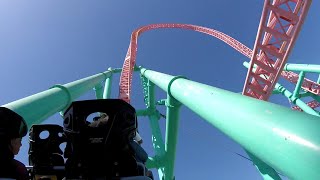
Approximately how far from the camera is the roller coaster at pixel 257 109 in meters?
1.50

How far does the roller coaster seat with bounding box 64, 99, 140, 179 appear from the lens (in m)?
2.13

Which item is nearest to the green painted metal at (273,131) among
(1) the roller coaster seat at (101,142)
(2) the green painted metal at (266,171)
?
(1) the roller coaster seat at (101,142)

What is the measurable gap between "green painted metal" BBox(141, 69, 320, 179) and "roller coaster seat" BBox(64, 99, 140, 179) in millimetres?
784

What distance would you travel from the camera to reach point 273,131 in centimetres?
170

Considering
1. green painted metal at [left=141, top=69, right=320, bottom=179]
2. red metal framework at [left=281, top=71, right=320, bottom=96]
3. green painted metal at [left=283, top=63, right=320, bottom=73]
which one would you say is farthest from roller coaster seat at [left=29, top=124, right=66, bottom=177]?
red metal framework at [left=281, top=71, right=320, bottom=96]

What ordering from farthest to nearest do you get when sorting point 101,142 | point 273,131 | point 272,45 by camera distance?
point 272,45 < point 101,142 < point 273,131

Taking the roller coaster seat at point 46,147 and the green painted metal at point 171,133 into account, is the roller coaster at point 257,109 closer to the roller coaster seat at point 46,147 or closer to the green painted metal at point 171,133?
the green painted metal at point 171,133

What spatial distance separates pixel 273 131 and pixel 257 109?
1.15 ft

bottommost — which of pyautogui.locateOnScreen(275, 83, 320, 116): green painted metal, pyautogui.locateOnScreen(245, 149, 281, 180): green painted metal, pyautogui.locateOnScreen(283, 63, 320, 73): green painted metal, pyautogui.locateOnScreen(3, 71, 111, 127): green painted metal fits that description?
pyautogui.locateOnScreen(245, 149, 281, 180): green painted metal

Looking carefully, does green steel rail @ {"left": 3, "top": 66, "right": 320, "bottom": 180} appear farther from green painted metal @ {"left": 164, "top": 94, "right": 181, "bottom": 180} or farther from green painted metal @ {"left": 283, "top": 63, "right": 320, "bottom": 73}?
green painted metal @ {"left": 283, "top": 63, "right": 320, "bottom": 73}

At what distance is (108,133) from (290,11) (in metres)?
10.4

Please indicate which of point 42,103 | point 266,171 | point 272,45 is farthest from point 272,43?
point 42,103

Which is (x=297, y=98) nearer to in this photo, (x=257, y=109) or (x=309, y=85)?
(x=309, y=85)

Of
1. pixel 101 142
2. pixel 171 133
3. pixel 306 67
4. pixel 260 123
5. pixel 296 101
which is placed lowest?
pixel 296 101
